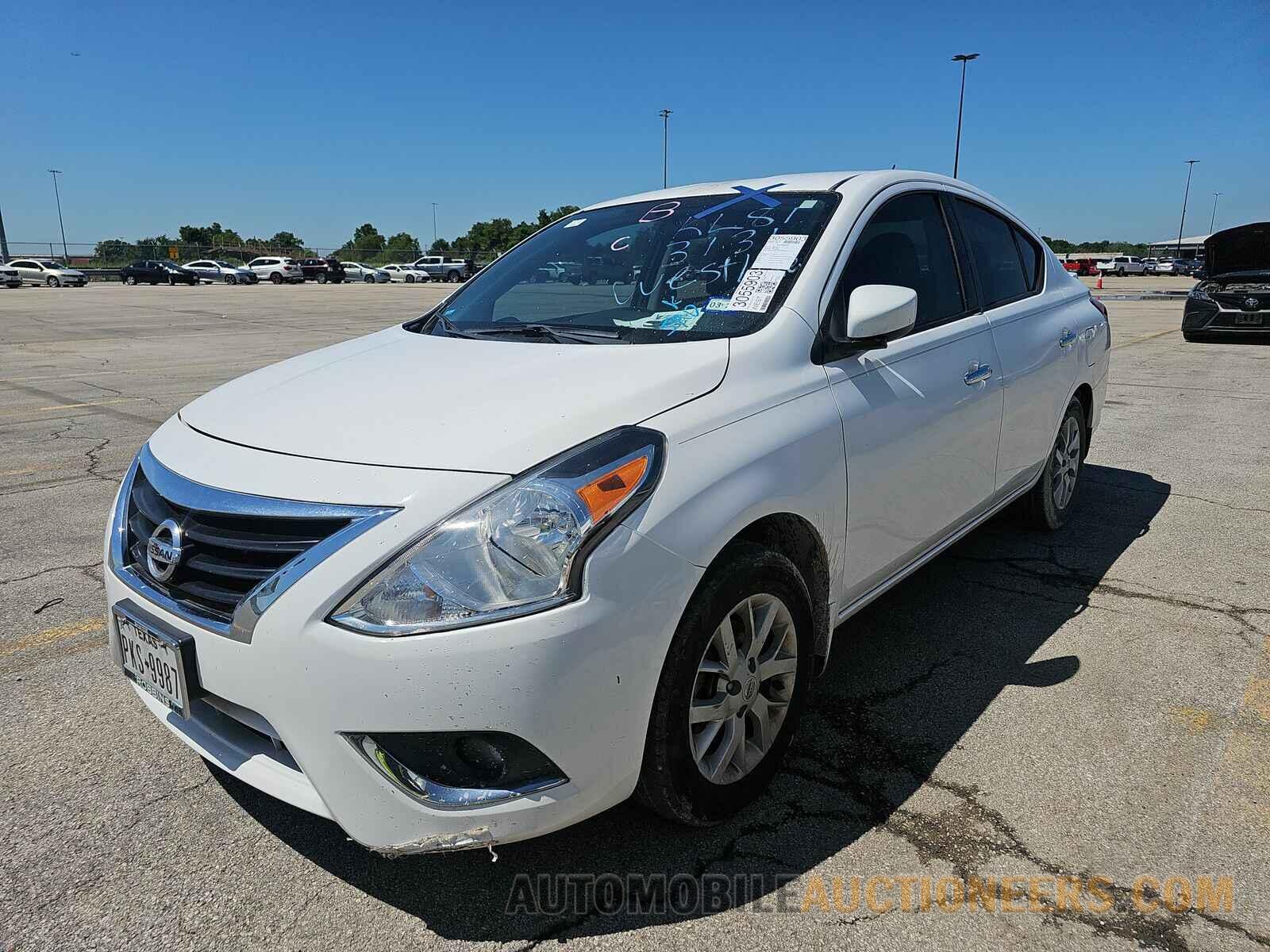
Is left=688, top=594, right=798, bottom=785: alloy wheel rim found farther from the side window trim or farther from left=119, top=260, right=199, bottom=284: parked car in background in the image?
left=119, top=260, right=199, bottom=284: parked car in background

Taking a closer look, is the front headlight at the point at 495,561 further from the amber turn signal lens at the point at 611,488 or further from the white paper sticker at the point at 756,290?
the white paper sticker at the point at 756,290

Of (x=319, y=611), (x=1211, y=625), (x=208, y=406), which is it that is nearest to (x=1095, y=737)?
(x=1211, y=625)

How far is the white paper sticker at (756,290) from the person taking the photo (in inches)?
107

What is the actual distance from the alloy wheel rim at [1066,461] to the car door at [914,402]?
1.11 m

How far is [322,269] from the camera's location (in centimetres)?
5544

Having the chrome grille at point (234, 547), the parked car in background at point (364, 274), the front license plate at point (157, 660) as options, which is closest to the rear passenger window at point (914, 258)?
the chrome grille at point (234, 547)

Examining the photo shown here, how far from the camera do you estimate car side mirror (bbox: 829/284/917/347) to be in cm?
268

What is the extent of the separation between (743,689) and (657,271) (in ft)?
4.92

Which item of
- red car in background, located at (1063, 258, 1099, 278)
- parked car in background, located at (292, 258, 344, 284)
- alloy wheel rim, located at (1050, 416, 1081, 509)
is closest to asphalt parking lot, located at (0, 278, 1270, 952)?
alloy wheel rim, located at (1050, 416, 1081, 509)

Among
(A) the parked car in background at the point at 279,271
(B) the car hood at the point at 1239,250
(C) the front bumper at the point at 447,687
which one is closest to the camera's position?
(C) the front bumper at the point at 447,687

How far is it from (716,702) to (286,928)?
112 centimetres

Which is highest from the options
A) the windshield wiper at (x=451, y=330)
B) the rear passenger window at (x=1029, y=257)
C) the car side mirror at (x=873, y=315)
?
the rear passenger window at (x=1029, y=257)

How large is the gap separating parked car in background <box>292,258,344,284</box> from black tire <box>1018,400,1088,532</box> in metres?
55.9

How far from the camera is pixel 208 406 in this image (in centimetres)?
276
